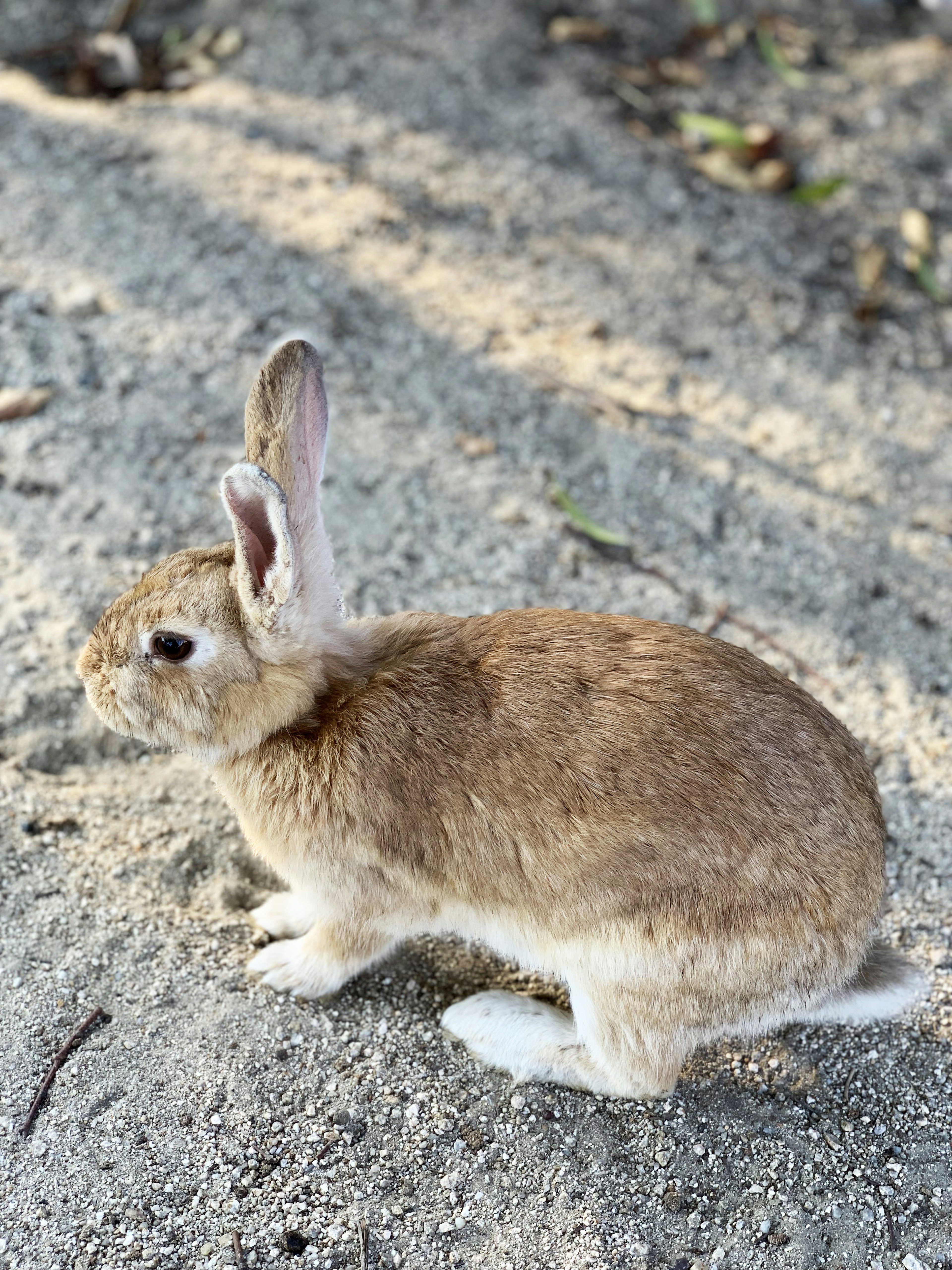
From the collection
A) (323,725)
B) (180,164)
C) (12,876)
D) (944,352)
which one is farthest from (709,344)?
(12,876)

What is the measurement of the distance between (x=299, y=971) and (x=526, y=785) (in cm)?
103

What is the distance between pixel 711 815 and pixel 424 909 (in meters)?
0.93

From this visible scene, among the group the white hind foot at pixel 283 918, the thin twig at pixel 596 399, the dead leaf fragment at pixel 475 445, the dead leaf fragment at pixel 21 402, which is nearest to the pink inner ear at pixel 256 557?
the white hind foot at pixel 283 918

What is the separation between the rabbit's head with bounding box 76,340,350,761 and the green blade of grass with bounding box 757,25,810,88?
569cm

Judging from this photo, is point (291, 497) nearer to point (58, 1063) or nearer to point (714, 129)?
point (58, 1063)

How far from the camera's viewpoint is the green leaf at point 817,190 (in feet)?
22.6

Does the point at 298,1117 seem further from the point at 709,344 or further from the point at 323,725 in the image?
the point at 709,344

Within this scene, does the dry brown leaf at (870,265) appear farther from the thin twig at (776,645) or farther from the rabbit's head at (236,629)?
the rabbit's head at (236,629)

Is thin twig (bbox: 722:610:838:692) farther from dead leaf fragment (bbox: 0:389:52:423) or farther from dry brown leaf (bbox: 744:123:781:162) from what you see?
dry brown leaf (bbox: 744:123:781:162)

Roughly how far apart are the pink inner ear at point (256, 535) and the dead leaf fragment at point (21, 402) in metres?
2.65

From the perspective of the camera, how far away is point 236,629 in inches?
131

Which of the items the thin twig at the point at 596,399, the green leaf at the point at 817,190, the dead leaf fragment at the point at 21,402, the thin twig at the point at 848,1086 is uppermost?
the green leaf at the point at 817,190

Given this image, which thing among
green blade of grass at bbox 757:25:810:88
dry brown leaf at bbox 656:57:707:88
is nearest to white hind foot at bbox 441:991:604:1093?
dry brown leaf at bbox 656:57:707:88

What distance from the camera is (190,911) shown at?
3.93 meters
